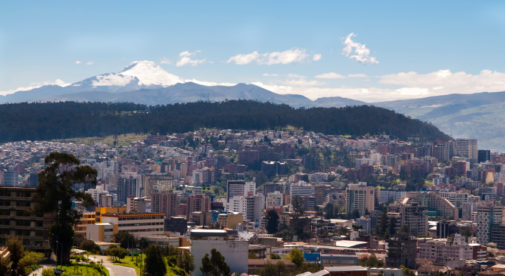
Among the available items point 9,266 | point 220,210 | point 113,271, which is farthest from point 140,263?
point 220,210

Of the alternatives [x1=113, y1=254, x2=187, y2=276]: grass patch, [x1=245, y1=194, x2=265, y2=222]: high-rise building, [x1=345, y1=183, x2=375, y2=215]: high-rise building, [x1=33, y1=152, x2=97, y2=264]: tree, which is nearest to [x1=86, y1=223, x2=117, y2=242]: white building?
[x1=113, y1=254, x2=187, y2=276]: grass patch

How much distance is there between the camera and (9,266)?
38.9m

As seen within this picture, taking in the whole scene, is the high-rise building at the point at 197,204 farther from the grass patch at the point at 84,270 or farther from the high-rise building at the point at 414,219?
the grass patch at the point at 84,270

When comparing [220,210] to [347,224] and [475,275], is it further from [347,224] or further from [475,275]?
[475,275]

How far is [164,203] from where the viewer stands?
165750 mm

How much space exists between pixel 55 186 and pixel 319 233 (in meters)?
88.0

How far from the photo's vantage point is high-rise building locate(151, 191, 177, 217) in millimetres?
164500

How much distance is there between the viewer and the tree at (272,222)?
485 ft

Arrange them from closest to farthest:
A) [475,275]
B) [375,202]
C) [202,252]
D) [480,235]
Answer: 1. [202,252]
2. [475,275]
3. [480,235]
4. [375,202]

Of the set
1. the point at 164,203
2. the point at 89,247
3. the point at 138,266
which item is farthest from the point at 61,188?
the point at 164,203

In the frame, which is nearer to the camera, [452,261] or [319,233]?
[452,261]

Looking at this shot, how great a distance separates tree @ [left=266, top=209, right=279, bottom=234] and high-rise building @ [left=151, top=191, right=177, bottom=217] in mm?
21284

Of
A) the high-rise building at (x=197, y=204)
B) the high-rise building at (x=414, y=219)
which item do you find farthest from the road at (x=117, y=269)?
the high-rise building at (x=197, y=204)

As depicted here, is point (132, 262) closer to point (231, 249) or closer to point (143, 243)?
point (231, 249)
